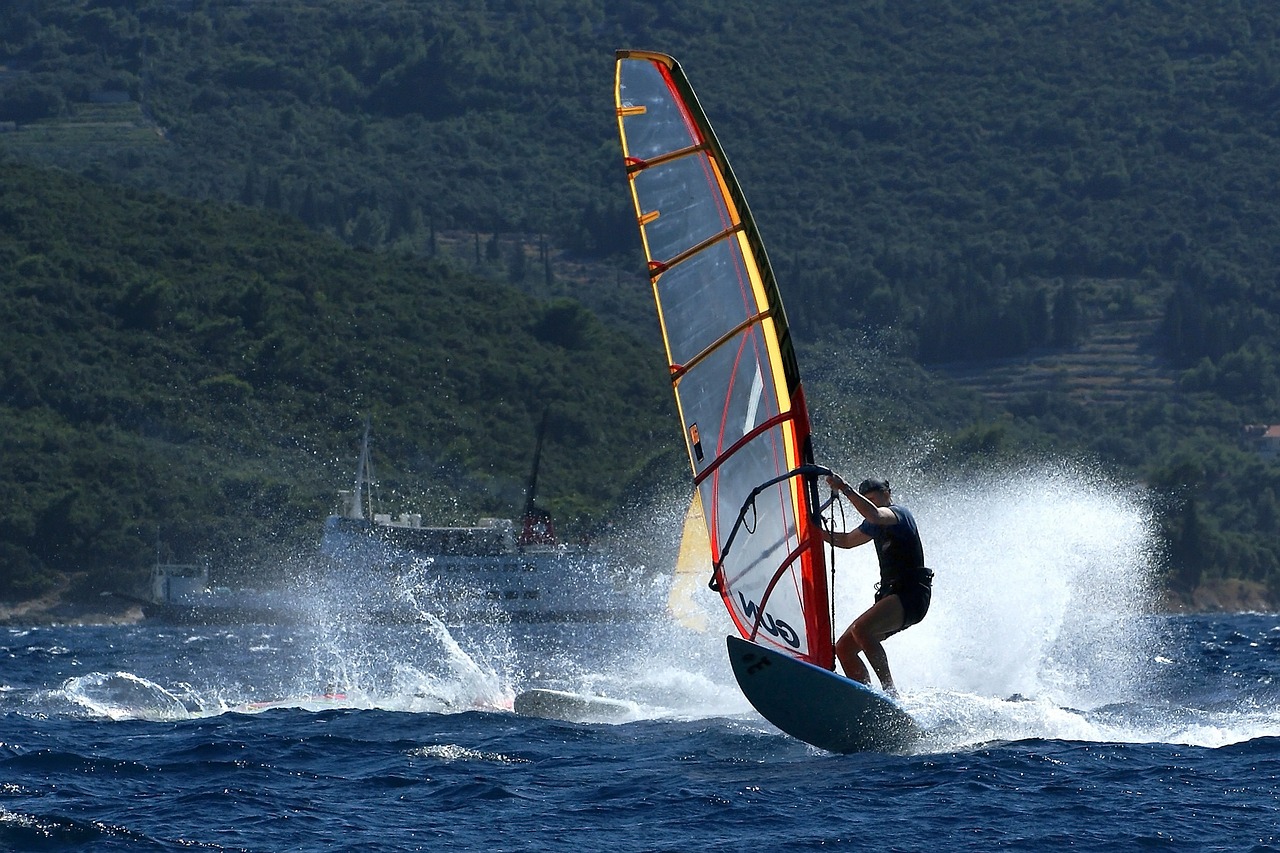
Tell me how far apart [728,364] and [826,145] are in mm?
154910

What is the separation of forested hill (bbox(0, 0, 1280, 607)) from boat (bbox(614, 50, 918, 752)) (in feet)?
331

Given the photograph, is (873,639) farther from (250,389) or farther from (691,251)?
(250,389)

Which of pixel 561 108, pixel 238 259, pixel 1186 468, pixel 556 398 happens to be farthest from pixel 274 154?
pixel 1186 468

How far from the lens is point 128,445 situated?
7644cm

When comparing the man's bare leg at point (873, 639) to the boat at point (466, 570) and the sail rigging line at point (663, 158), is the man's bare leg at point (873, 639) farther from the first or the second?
the boat at point (466, 570)

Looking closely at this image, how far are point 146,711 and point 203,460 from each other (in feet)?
197

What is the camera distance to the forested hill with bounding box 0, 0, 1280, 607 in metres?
131

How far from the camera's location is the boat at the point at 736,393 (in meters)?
13.9

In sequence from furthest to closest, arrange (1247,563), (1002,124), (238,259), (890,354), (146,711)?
(1002,124), (890,354), (238,259), (1247,563), (146,711)

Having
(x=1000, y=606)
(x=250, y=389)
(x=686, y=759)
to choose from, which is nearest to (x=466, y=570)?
(x=250, y=389)

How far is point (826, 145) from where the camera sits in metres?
167

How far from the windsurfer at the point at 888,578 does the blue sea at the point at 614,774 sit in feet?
1.77

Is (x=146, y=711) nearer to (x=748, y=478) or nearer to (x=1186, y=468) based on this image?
(x=748, y=478)

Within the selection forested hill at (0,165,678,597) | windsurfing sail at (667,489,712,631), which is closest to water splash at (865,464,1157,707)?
windsurfing sail at (667,489,712,631)
